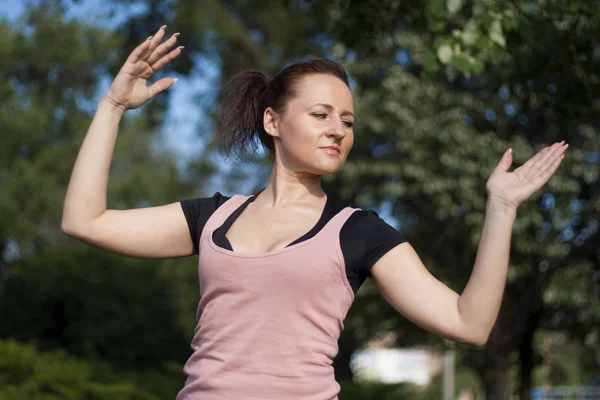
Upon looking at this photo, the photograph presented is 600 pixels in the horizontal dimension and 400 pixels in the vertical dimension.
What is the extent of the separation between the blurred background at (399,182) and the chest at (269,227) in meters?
3.37

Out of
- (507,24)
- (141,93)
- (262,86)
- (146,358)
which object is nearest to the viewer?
(141,93)

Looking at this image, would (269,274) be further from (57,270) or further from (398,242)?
(57,270)

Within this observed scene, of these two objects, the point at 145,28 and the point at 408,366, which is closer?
the point at 145,28

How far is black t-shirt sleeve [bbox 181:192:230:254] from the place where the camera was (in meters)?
2.85

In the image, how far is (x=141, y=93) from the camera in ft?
9.63

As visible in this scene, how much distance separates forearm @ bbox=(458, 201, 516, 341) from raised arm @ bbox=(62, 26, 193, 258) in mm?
916

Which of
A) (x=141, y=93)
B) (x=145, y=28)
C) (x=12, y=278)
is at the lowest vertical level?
(x=141, y=93)

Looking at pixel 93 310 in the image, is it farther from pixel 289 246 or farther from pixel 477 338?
pixel 477 338

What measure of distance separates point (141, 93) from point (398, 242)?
961 mm

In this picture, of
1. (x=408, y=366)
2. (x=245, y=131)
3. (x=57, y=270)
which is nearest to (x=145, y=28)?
(x=57, y=270)

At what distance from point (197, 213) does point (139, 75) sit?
1.56 ft

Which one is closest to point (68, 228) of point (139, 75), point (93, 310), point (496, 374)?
point (139, 75)

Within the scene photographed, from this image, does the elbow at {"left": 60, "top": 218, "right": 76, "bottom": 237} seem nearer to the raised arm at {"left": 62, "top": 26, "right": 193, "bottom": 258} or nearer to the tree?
the raised arm at {"left": 62, "top": 26, "right": 193, "bottom": 258}

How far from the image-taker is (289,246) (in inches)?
101
